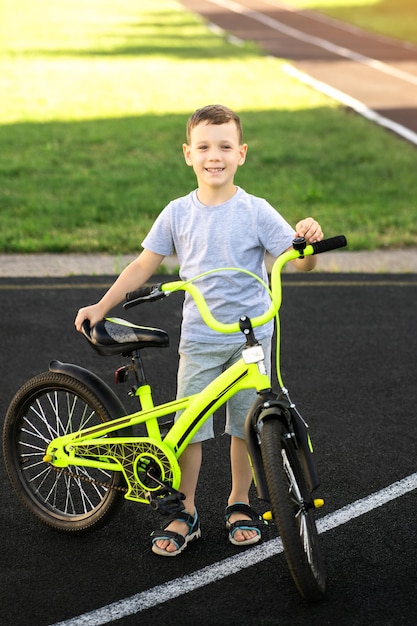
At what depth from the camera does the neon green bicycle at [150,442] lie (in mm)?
4258

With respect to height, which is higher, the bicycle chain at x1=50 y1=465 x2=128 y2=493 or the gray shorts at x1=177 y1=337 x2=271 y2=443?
the gray shorts at x1=177 y1=337 x2=271 y2=443

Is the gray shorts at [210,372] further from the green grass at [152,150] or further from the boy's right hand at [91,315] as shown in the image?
the green grass at [152,150]

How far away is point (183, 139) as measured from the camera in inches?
643

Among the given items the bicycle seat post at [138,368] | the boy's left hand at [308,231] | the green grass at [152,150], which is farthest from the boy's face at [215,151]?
the green grass at [152,150]

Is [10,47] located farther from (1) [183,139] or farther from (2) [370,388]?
(2) [370,388]

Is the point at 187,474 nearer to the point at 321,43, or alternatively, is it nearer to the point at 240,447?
the point at 240,447

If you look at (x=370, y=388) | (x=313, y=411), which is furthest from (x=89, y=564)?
(x=370, y=388)

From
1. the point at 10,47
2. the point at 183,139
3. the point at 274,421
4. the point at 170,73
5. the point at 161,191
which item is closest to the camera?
the point at 274,421

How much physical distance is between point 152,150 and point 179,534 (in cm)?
1114

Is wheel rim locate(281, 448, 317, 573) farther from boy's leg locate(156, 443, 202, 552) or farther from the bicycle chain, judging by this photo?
the bicycle chain

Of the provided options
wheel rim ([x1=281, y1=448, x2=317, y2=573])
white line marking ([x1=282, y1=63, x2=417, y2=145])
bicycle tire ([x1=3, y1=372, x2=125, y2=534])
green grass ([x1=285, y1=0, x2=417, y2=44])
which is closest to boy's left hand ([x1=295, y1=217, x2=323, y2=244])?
wheel rim ([x1=281, y1=448, x2=317, y2=573])

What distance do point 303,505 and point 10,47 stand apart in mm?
27992

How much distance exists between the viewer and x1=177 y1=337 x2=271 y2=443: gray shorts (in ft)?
15.6

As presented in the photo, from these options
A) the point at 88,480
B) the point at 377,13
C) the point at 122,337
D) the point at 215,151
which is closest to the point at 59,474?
the point at 88,480
